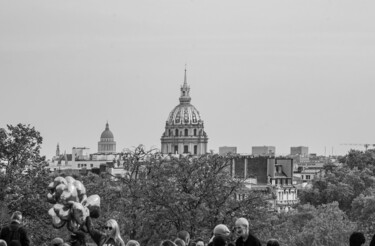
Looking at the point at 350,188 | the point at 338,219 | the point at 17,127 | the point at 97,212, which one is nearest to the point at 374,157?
the point at 350,188

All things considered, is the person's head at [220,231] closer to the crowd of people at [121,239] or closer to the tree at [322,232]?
the crowd of people at [121,239]

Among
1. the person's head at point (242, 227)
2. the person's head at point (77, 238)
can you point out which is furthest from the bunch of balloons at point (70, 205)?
the person's head at point (242, 227)

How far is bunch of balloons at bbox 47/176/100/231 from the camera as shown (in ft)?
65.9

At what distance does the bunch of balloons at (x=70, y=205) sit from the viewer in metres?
20.1

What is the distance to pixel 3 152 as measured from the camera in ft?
202

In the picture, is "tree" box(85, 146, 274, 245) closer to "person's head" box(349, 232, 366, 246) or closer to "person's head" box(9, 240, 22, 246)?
"person's head" box(9, 240, 22, 246)

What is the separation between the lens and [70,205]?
20203 millimetres

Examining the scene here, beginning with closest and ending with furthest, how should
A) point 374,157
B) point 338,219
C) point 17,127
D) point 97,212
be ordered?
point 97,212, point 17,127, point 338,219, point 374,157

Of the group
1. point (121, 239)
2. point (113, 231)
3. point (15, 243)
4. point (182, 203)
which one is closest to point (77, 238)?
point (113, 231)

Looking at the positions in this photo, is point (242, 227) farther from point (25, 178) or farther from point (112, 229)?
point (25, 178)

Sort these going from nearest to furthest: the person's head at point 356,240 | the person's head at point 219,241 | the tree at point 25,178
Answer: the person's head at point 356,240 → the person's head at point 219,241 → the tree at point 25,178

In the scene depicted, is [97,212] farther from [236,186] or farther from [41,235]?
[236,186]

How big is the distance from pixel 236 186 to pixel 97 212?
128 feet

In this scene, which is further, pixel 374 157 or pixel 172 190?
pixel 374 157
